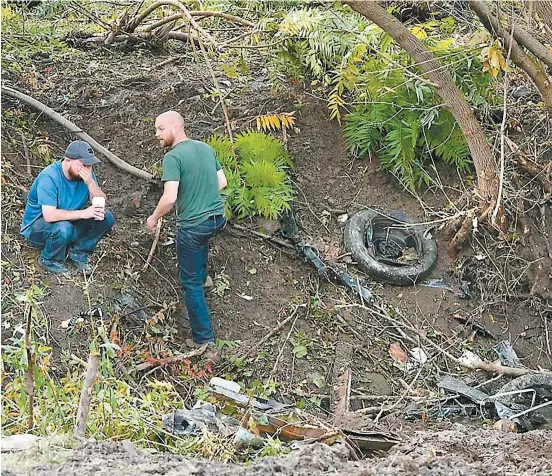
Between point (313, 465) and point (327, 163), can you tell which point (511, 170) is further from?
point (313, 465)

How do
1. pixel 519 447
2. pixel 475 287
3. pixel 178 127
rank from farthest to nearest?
pixel 475 287
pixel 178 127
pixel 519 447

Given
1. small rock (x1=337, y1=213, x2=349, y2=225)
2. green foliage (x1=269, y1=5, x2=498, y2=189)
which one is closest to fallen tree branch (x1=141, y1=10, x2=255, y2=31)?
green foliage (x1=269, y1=5, x2=498, y2=189)

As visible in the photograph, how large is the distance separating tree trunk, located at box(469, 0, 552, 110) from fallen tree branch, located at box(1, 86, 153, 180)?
150 inches

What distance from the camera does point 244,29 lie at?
922 cm

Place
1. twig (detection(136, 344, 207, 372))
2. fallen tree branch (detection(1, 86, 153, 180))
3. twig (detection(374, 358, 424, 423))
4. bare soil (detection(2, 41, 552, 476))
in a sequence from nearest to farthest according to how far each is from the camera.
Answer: twig (detection(374, 358, 424, 423)), twig (detection(136, 344, 207, 372)), bare soil (detection(2, 41, 552, 476)), fallen tree branch (detection(1, 86, 153, 180))

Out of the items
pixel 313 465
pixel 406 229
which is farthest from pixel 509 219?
pixel 313 465

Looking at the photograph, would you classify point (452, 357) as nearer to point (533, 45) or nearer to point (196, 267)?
point (196, 267)

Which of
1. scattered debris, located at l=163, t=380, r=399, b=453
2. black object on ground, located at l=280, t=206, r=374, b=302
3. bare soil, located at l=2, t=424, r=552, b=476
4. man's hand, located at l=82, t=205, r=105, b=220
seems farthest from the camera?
black object on ground, located at l=280, t=206, r=374, b=302

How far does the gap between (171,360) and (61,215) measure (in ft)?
5.06

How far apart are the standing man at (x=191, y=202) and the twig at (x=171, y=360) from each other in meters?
0.10

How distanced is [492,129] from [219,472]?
669cm

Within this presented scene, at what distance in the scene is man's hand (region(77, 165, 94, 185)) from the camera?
19.2ft

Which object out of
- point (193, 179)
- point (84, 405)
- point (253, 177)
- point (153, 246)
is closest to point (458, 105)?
point (253, 177)

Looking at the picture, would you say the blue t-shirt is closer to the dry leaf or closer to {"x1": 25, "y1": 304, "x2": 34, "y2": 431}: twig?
{"x1": 25, "y1": 304, "x2": 34, "y2": 431}: twig
